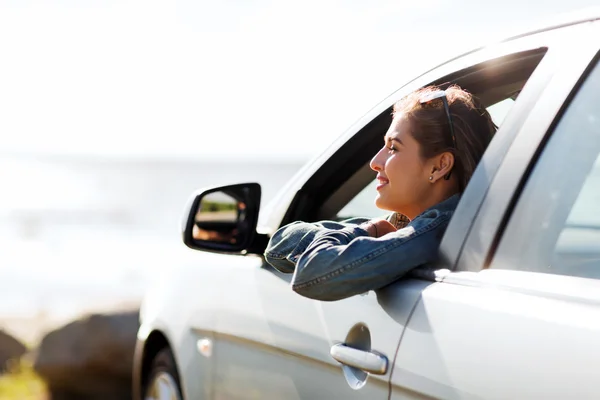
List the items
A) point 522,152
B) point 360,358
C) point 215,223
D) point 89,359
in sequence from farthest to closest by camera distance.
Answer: point 89,359 < point 215,223 < point 360,358 < point 522,152

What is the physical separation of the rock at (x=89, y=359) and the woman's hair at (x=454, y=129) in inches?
197

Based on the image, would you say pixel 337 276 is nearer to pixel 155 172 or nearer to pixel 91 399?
pixel 91 399

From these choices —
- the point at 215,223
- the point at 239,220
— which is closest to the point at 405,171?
the point at 239,220

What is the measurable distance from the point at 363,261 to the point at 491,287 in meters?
0.32

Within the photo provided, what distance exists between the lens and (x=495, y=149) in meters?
2.10

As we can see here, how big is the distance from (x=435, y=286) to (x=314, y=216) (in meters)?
1.10

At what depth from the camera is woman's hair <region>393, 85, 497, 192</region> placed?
7.93 feet

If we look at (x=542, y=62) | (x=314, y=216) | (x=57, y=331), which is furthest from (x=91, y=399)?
(x=542, y=62)

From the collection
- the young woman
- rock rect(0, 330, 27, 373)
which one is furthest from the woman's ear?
rock rect(0, 330, 27, 373)

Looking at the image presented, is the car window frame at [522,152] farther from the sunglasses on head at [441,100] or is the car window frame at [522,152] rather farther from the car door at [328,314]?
the sunglasses on head at [441,100]

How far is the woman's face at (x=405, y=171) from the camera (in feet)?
8.01

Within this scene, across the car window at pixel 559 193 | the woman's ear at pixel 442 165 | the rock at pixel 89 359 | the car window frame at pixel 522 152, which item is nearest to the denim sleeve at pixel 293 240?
the woman's ear at pixel 442 165

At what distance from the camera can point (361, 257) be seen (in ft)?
6.87

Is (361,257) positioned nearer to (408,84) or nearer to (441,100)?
(441,100)
